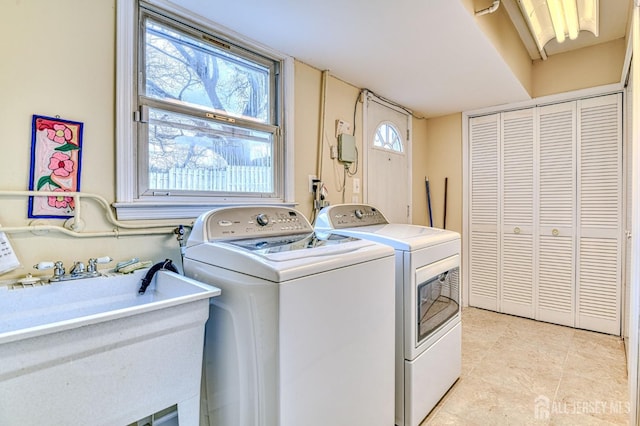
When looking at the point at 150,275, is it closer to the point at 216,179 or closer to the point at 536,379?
the point at 216,179

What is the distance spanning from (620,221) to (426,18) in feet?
8.28

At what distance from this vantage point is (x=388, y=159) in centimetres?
326

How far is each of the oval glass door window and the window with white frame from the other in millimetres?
1216

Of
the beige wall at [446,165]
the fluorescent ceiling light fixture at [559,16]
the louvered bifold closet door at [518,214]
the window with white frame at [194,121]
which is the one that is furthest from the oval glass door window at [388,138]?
the fluorescent ceiling light fixture at [559,16]

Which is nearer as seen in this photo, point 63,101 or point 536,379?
point 63,101

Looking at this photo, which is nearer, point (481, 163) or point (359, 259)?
point (359, 259)

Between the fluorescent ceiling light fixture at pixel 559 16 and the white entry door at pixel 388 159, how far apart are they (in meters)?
1.25

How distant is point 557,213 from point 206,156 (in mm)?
3179

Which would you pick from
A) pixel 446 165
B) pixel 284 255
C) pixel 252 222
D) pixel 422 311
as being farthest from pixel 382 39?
pixel 446 165

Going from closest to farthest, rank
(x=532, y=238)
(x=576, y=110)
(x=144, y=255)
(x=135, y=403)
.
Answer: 1. (x=135, y=403)
2. (x=144, y=255)
3. (x=576, y=110)
4. (x=532, y=238)

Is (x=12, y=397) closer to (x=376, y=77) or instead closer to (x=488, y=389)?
(x=488, y=389)

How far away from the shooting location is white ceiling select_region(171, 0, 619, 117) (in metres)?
1.69

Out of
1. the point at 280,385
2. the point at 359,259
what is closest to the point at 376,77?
the point at 359,259

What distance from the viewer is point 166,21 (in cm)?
169
